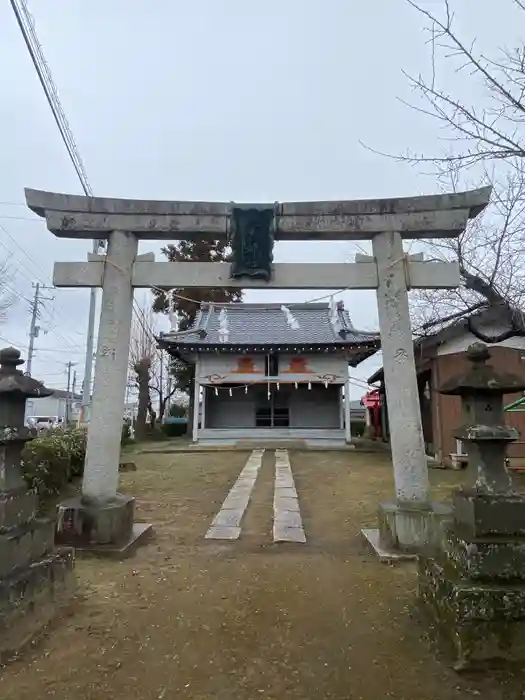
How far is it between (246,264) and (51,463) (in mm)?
5052

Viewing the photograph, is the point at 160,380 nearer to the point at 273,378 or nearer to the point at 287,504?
the point at 273,378

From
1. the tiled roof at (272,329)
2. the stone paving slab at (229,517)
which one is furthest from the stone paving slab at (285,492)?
the tiled roof at (272,329)

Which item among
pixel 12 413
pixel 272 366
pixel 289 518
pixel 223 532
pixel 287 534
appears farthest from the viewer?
pixel 272 366

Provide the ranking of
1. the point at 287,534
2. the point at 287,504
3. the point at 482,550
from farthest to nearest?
the point at 287,504
the point at 287,534
the point at 482,550

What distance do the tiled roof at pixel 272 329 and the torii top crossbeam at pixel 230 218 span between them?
460 inches

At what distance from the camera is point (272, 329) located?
22.3m

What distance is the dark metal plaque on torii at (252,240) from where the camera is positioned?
6.21 metres

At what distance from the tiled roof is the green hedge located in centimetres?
973

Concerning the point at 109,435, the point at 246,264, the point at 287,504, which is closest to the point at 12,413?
the point at 109,435

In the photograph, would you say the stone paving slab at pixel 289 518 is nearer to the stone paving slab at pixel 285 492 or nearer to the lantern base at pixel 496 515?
the stone paving slab at pixel 285 492

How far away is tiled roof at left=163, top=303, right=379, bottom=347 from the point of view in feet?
64.6

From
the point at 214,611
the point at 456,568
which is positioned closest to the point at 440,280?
the point at 456,568

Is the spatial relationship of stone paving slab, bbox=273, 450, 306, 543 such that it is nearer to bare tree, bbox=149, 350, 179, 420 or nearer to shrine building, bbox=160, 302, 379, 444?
shrine building, bbox=160, 302, 379, 444

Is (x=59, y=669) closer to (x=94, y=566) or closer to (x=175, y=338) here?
Result: (x=94, y=566)
